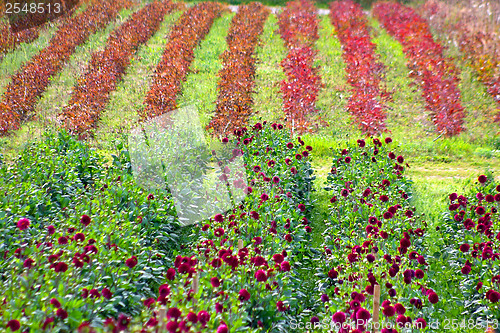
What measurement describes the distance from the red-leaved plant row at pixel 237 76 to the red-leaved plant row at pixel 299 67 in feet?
3.32

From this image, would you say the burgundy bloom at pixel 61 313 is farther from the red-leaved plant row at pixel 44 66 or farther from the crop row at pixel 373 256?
the red-leaved plant row at pixel 44 66

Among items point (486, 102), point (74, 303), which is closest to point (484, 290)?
→ point (74, 303)

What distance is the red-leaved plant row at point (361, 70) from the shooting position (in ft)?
36.9

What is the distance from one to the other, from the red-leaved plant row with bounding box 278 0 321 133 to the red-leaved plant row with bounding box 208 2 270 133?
101cm

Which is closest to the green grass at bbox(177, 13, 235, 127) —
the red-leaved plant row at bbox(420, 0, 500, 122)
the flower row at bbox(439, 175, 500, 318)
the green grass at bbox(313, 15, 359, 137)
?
the green grass at bbox(313, 15, 359, 137)

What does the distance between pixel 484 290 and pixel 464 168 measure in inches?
205

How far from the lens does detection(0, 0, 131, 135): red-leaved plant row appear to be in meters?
11.9

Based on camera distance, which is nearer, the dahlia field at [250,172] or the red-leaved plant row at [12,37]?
the dahlia field at [250,172]

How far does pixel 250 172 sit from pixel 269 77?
8.90 metres

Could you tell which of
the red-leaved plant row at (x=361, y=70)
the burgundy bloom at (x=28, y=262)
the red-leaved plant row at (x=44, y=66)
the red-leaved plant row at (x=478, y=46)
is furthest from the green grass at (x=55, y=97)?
the red-leaved plant row at (x=478, y=46)

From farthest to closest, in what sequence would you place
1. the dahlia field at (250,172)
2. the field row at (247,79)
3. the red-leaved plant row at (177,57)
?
the red-leaved plant row at (177,57) → the field row at (247,79) → the dahlia field at (250,172)

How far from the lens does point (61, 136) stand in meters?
7.70

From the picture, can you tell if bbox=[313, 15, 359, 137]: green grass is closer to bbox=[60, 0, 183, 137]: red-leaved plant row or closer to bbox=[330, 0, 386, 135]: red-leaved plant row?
bbox=[330, 0, 386, 135]: red-leaved plant row

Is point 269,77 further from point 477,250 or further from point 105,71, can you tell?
point 477,250
